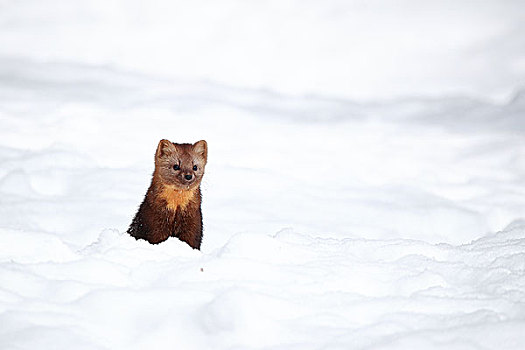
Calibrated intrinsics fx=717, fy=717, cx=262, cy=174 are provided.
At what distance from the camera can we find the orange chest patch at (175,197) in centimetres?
685

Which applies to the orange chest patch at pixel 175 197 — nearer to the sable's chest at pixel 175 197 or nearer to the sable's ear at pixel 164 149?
the sable's chest at pixel 175 197

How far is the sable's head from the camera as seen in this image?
685cm

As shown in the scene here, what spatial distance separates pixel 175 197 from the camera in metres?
6.88

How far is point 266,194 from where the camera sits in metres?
13.7

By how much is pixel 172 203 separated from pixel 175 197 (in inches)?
2.7

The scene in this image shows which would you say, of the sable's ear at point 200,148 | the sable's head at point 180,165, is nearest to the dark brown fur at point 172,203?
the sable's head at point 180,165

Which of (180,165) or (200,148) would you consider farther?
(200,148)

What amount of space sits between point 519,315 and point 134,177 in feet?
35.2

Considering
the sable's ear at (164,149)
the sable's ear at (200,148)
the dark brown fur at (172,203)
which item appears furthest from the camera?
the sable's ear at (200,148)

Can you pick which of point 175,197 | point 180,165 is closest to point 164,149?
point 180,165

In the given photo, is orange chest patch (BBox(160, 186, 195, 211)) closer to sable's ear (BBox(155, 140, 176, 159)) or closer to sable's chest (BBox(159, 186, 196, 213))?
sable's chest (BBox(159, 186, 196, 213))

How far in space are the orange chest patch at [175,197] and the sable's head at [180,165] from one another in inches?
2.1

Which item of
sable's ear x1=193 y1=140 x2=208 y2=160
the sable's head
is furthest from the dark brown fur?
sable's ear x1=193 y1=140 x2=208 y2=160

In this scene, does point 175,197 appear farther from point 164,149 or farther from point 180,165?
point 164,149
